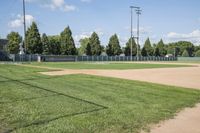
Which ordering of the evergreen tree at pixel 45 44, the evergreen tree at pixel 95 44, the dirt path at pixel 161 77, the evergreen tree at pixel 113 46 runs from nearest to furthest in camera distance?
1. the dirt path at pixel 161 77
2. the evergreen tree at pixel 45 44
3. the evergreen tree at pixel 95 44
4. the evergreen tree at pixel 113 46

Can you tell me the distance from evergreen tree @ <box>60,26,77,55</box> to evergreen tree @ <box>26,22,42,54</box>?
22.9ft

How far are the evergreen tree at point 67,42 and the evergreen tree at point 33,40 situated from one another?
698cm

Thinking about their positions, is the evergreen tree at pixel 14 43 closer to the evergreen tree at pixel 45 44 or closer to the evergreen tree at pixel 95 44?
the evergreen tree at pixel 45 44

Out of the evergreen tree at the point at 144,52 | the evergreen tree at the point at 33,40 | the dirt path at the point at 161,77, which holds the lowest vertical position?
the dirt path at the point at 161,77

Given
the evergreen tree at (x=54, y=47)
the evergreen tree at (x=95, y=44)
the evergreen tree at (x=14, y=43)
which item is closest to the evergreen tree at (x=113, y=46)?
the evergreen tree at (x=95, y=44)

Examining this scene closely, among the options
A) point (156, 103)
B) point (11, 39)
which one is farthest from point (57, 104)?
point (11, 39)

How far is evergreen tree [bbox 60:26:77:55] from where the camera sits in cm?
7331

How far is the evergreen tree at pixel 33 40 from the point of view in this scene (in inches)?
2618

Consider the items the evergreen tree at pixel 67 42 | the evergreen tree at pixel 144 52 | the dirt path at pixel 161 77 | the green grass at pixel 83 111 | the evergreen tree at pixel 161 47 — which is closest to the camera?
the green grass at pixel 83 111

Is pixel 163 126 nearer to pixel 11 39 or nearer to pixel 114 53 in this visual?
pixel 11 39

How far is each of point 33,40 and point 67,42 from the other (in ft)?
31.7

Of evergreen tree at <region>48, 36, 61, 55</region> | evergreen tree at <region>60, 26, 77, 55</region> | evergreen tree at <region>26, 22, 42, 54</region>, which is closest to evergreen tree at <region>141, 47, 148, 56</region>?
evergreen tree at <region>60, 26, 77, 55</region>

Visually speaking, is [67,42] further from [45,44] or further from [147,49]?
[147,49]

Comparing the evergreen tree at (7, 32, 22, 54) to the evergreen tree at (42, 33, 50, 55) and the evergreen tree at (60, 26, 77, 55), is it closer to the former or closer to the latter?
the evergreen tree at (42, 33, 50, 55)
